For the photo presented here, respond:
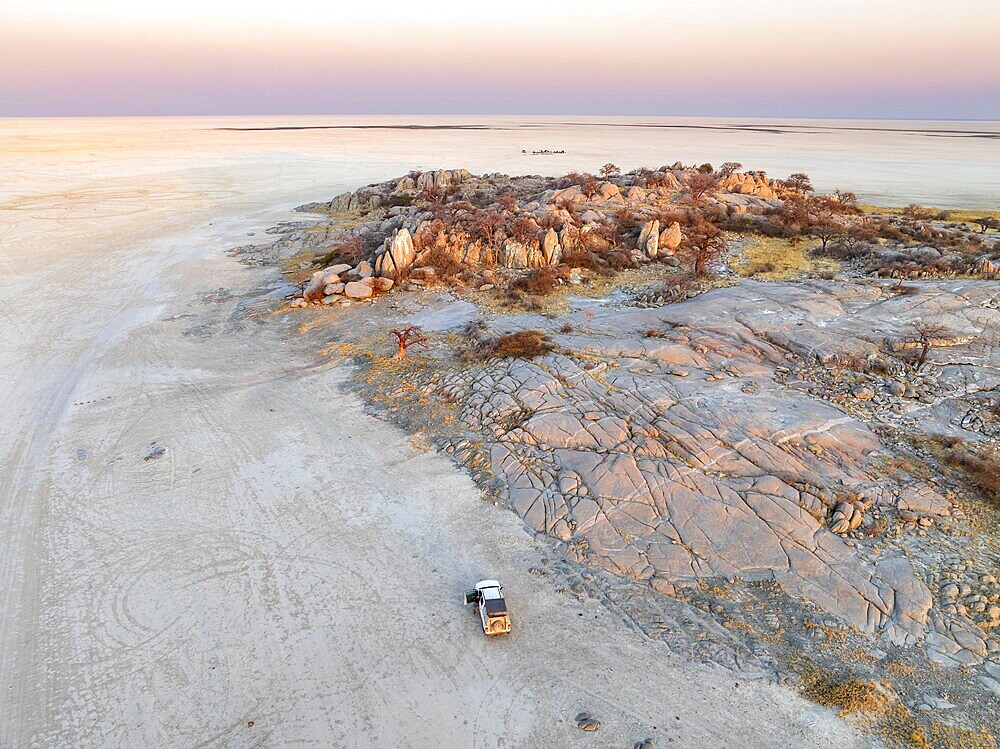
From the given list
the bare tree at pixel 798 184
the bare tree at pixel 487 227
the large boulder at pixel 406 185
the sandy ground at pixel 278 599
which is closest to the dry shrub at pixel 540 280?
the bare tree at pixel 487 227

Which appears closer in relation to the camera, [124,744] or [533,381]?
[124,744]

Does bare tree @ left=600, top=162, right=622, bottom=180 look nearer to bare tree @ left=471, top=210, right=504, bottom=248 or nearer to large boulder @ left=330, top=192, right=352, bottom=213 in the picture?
large boulder @ left=330, top=192, right=352, bottom=213

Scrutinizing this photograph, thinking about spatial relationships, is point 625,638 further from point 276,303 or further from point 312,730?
point 276,303

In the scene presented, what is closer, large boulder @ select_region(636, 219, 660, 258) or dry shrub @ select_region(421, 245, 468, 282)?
dry shrub @ select_region(421, 245, 468, 282)

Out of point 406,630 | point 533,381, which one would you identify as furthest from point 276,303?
point 406,630

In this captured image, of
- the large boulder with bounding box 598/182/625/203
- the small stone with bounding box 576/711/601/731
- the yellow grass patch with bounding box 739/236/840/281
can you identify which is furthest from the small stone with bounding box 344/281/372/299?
the large boulder with bounding box 598/182/625/203

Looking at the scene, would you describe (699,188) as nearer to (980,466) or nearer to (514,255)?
(514,255)
